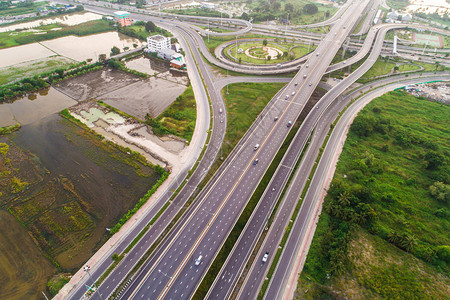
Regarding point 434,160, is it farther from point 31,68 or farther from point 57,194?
point 31,68

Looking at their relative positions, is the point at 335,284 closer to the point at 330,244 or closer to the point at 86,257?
the point at 330,244

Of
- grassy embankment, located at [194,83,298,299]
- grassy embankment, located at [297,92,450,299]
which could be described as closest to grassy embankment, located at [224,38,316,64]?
grassy embankment, located at [194,83,298,299]

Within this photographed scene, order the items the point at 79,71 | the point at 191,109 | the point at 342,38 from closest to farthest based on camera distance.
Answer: the point at 191,109 < the point at 79,71 < the point at 342,38

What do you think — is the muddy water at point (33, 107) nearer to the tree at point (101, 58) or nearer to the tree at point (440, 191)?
the tree at point (101, 58)

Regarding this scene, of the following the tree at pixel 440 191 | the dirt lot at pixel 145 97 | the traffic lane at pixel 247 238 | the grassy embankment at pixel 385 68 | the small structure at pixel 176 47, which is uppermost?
the small structure at pixel 176 47

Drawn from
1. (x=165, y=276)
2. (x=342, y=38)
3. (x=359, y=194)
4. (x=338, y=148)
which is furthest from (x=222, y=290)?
(x=342, y=38)

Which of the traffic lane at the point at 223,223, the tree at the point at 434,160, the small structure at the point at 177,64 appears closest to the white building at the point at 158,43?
the small structure at the point at 177,64
